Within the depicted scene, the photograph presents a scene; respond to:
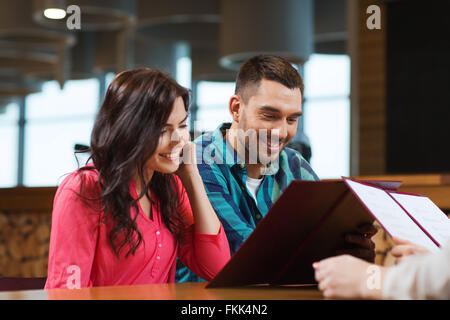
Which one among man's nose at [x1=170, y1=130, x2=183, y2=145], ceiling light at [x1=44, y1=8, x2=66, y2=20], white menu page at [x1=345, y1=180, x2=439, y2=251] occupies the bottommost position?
white menu page at [x1=345, y1=180, x2=439, y2=251]

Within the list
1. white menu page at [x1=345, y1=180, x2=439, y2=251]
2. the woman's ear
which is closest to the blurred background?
the woman's ear

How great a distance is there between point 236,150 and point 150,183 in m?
0.59

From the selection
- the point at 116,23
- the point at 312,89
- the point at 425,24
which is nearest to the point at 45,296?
the point at 116,23

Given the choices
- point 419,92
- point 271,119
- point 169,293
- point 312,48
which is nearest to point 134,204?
point 169,293

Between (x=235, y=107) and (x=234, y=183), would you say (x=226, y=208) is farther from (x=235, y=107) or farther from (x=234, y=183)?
(x=235, y=107)

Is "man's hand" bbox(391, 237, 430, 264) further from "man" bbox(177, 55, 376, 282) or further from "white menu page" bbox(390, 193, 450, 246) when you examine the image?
"man" bbox(177, 55, 376, 282)

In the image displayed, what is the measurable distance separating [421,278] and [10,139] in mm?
12586

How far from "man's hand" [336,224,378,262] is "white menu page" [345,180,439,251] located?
13 cm

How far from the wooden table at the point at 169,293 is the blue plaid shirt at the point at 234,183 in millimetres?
631

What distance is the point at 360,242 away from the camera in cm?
136

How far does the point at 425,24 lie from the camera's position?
597 centimetres

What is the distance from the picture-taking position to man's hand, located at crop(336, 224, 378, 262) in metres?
1.35

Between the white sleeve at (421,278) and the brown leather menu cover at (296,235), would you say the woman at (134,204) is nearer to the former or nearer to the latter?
the brown leather menu cover at (296,235)

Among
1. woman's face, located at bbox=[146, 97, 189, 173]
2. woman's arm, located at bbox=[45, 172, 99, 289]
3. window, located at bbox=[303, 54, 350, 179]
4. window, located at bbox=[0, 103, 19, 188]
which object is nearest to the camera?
woman's arm, located at bbox=[45, 172, 99, 289]
